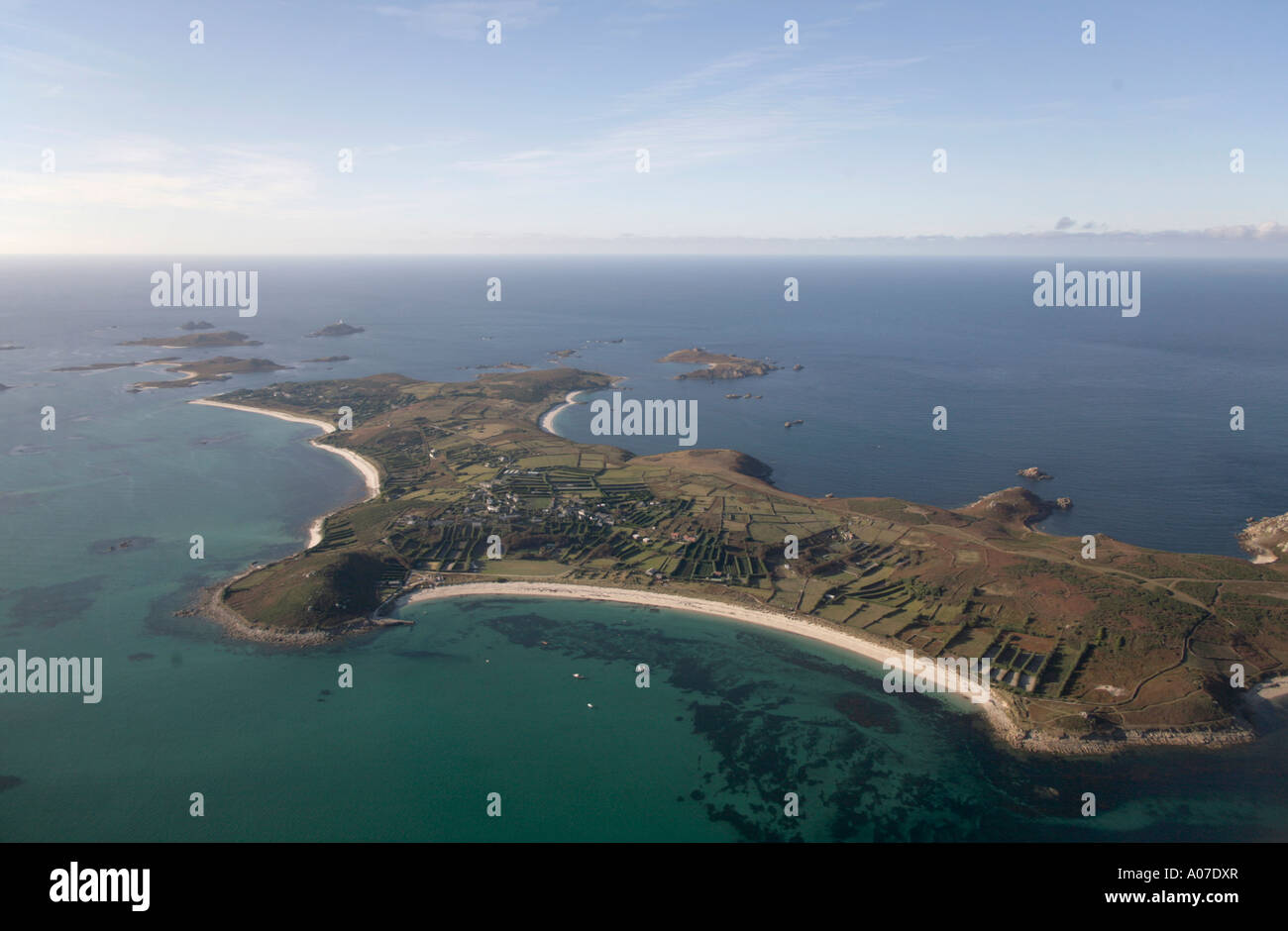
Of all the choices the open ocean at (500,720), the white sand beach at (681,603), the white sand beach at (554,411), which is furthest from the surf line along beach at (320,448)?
the white sand beach at (554,411)

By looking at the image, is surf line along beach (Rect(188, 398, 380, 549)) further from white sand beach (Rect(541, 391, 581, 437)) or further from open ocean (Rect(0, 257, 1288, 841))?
white sand beach (Rect(541, 391, 581, 437))

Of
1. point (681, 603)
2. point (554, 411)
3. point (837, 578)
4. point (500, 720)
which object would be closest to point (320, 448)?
point (554, 411)

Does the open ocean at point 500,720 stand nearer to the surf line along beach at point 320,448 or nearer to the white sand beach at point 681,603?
the white sand beach at point 681,603

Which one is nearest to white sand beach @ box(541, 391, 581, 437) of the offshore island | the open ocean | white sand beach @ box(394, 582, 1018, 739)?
the offshore island

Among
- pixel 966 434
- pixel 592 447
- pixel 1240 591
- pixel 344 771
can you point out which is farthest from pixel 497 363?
pixel 1240 591

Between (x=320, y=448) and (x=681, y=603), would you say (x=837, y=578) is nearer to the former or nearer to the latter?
(x=681, y=603)

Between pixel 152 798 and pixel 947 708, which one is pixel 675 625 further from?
pixel 152 798
